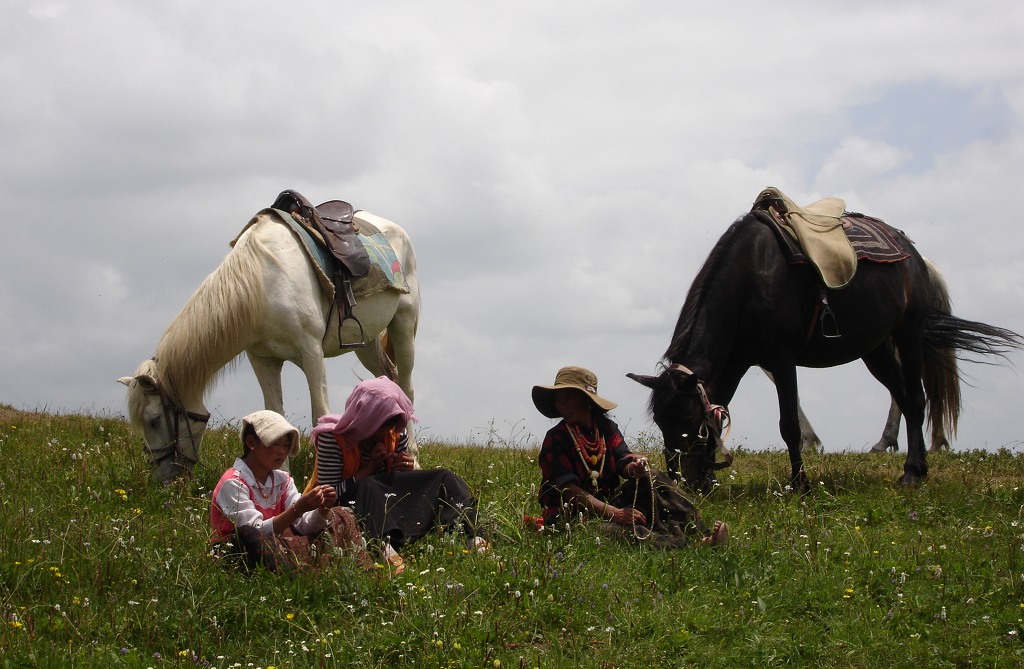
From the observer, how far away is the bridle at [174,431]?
8.30 metres

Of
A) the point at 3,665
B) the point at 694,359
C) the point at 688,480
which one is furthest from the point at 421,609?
the point at 694,359

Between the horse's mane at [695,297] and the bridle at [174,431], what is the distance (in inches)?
151

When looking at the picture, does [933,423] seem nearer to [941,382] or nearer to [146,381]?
→ [941,382]

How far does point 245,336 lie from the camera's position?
8742 millimetres

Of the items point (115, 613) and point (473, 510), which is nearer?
point (115, 613)

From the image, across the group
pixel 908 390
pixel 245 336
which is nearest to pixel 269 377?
pixel 245 336

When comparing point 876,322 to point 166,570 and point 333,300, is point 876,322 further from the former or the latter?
point 166,570

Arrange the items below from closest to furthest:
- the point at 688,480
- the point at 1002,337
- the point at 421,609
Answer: the point at 421,609 < the point at 688,480 < the point at 1002,337

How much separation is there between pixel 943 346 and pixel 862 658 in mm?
6765

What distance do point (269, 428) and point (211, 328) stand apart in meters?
3.20

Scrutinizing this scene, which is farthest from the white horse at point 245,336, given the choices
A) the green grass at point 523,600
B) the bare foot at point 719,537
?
the bare foot at point 719,537

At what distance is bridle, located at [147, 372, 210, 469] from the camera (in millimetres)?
8297

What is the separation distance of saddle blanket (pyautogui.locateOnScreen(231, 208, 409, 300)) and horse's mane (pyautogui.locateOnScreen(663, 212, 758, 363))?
2953 mm

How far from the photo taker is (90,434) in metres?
10.0
